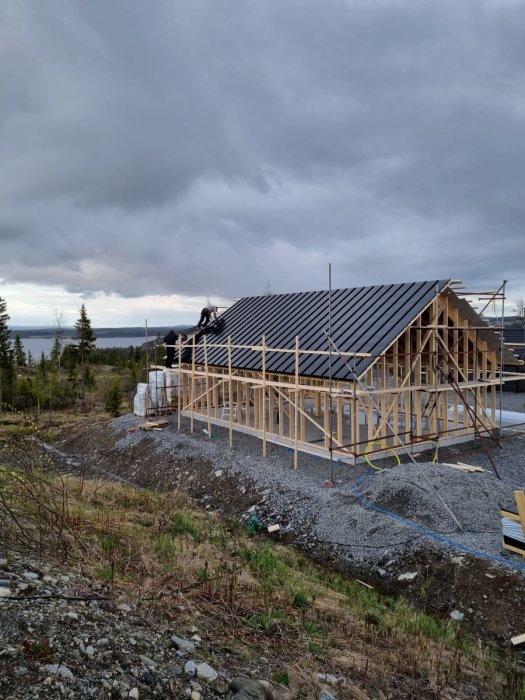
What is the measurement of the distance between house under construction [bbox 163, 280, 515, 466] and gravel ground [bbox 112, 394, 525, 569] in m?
0.86

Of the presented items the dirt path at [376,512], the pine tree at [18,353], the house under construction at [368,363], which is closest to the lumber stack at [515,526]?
the dirt path at [376,512]

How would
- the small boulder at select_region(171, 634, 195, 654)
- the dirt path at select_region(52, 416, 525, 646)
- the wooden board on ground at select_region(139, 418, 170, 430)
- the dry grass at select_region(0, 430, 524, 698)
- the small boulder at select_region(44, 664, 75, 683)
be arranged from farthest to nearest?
the wooden board on ground at select_region(139, 418, 170, 430) < the dirt path at select_region(52, 416, 525, 646) < the dry grass at select_region(0, 430, 524, 698) < the small boulder at select_region(171, 634, 195, 654) < the small boulder at select_region(44, 664, 75, 683)

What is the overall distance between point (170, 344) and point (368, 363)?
11.9 meters

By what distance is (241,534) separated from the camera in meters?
11.2

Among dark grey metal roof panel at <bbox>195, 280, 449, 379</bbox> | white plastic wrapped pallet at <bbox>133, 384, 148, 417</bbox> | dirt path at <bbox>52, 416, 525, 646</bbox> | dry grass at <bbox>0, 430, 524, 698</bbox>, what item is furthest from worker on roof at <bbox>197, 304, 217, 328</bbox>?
dry grass at <bbox>0, 430, 524, 698</bbox>

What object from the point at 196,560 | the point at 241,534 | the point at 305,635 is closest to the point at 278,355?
the point at 241,534

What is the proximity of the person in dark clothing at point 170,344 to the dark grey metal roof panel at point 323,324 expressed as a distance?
1.86 meters

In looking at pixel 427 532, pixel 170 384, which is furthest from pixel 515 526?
pixel 170 384

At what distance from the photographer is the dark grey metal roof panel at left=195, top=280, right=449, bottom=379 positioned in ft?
48.0

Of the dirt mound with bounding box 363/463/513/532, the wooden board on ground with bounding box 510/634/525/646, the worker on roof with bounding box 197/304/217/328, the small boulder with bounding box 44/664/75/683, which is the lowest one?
the wooden board on ground with bounding box 510/634/525/646

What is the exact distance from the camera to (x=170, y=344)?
23.0 m

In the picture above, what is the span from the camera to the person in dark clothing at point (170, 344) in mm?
22794

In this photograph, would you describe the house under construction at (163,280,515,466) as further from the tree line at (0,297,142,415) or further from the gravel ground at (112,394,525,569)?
the tree line at (0,297,142,415)

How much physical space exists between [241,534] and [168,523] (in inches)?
91.7
